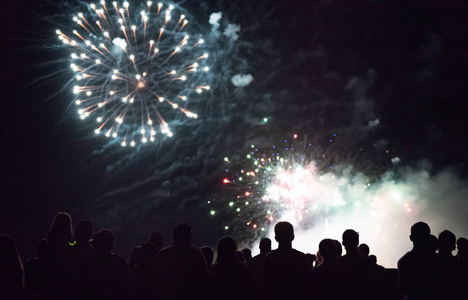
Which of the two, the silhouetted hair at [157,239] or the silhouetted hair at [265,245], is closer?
the silhouetted hair at [157,239]

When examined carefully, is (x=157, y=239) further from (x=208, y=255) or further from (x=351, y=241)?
(x=351, y=241)

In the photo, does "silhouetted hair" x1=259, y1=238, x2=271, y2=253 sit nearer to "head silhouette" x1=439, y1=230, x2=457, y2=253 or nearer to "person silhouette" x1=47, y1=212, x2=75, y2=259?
"head silhouette" x1=439, y1=230, x2=457, y2=253

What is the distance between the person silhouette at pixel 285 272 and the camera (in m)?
4.21

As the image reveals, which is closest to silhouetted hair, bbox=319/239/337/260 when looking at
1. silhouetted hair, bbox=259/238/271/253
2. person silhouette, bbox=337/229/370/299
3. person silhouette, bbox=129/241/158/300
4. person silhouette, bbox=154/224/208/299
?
person silhouette, bbox=337/229/370/299

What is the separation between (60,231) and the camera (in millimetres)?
4699

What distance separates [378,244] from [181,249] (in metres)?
31.3

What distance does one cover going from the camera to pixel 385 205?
31844 millimetres

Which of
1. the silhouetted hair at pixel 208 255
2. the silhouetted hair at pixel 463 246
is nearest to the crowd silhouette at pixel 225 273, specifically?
the silhouetted hair at pixel 463 246

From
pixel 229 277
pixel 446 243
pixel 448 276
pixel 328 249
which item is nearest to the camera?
pixel 229 277

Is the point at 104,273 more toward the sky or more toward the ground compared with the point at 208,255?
more toward the ground

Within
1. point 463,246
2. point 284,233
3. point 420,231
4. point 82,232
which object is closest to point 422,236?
point 420,231

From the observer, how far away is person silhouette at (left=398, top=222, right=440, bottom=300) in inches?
177

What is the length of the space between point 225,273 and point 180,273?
574mm

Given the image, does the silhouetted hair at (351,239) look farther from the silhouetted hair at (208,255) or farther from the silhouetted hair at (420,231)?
the silhouetted hair at (208,255)
